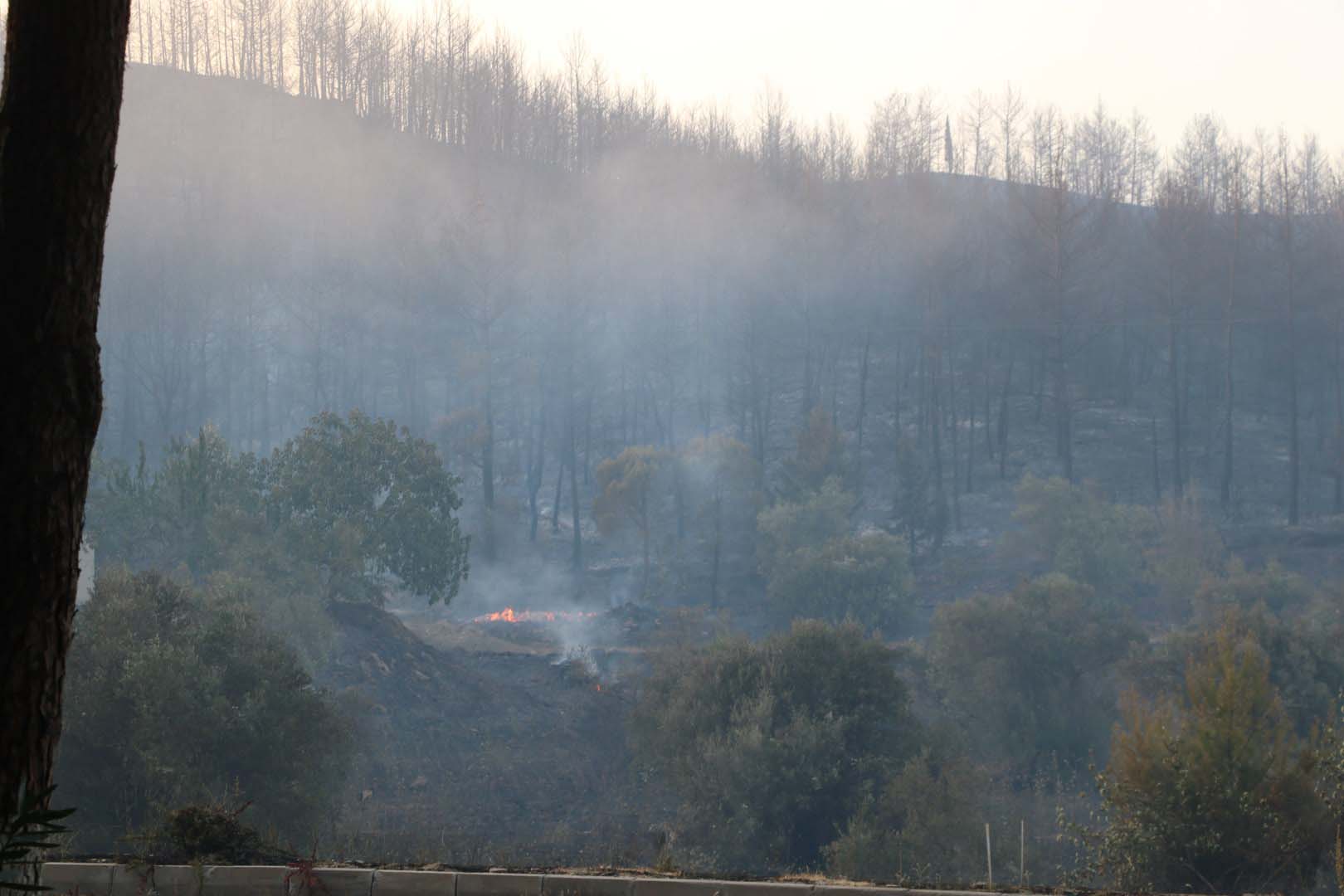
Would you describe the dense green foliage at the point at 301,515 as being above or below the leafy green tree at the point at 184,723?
above

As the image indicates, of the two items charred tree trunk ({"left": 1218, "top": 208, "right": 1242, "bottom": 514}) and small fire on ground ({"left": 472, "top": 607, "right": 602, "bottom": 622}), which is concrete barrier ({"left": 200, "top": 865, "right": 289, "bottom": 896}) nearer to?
small fire on ground ({"left": 472, "top": 607, "right": 602, "bottom": 622})

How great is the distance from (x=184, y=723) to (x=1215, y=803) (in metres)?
17.4

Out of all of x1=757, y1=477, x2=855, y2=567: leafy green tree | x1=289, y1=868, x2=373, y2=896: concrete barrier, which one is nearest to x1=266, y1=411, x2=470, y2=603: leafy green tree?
x1=757, y1=477, x2=855, y2=567: leafy green tree

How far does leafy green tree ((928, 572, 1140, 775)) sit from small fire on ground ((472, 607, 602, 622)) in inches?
610

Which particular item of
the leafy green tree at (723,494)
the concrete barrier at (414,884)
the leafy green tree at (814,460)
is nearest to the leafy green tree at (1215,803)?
the concrete barrier at (414,884)

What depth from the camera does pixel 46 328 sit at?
3115 millimetres

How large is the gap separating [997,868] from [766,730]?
5586 mm

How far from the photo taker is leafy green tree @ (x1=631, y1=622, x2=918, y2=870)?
25.0 metres

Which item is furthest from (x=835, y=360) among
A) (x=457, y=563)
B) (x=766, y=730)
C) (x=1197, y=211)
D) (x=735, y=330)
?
(x=766, y=730)

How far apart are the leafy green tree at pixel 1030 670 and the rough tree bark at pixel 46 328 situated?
29.9 metres

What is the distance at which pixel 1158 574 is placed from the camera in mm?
44000

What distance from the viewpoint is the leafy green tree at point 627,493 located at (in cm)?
5012

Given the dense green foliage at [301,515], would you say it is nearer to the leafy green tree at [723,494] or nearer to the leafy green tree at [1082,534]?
the leafy green tree at [723,494]

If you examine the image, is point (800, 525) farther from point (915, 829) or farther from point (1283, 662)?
point (915, 829)
